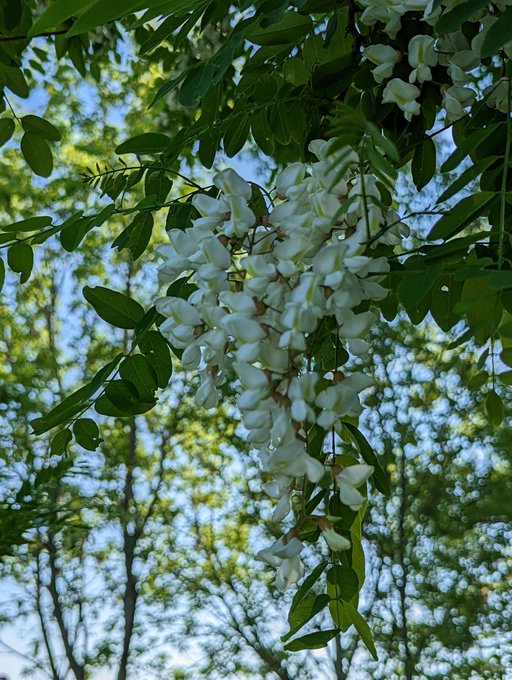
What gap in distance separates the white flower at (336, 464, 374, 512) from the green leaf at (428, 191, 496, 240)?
0.49ft

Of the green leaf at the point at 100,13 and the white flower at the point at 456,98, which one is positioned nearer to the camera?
the green leaf at the point at 100,13

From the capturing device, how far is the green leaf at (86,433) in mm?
575

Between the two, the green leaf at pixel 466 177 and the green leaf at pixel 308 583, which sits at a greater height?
the green leaf at pixel 466 177

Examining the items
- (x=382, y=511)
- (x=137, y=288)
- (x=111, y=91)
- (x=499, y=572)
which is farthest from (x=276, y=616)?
(x=111, y=91)

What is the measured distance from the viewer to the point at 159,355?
58 centimetres

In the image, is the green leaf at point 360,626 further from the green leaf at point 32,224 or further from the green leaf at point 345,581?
the green leaf at point 32,224

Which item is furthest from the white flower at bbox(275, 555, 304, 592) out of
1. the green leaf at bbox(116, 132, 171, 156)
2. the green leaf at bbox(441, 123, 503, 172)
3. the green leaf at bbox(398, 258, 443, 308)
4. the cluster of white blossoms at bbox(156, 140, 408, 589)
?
the green leaf at bbox(116, 132, 171, 156)

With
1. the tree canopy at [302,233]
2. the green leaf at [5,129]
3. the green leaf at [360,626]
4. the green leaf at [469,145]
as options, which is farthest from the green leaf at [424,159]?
the green leaf at [5,129]

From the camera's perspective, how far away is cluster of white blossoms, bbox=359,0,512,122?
52 cm

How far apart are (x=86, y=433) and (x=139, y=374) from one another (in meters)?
0.05

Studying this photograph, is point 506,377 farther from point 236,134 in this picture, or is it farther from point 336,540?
point 236,134

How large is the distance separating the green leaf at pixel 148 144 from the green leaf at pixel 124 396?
0.61ft

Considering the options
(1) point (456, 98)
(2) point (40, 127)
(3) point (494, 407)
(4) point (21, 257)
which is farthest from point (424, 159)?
(2) point (40, 127)

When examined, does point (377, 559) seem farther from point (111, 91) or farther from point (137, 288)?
point (111, 91)
